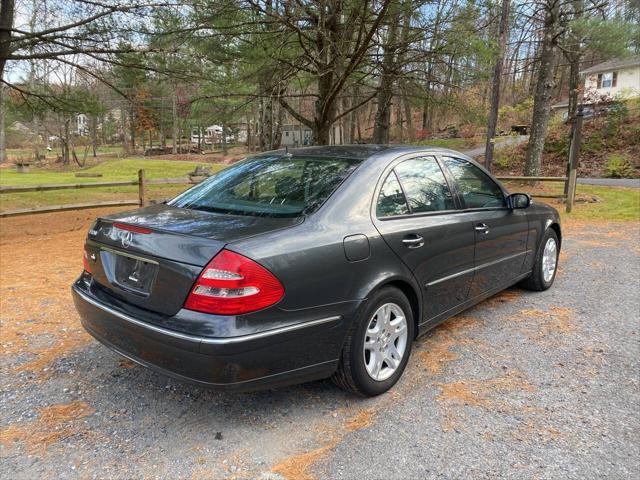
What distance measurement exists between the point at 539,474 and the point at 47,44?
9.22m

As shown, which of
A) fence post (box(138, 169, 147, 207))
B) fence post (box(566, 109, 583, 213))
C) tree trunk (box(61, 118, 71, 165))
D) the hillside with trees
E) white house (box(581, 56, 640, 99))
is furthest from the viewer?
white house (box(581, 56, 640, 99))

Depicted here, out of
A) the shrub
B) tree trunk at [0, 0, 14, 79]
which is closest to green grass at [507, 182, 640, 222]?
the shrub

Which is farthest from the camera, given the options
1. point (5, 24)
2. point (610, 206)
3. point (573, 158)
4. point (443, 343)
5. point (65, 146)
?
point (65, 146)

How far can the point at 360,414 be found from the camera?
9.15ft

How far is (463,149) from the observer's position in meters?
33.8

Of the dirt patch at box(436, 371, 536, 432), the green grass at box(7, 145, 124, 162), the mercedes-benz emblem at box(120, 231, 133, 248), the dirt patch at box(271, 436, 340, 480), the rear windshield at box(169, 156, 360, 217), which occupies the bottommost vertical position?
the dirt patch at box(271, 436, 340, 480)

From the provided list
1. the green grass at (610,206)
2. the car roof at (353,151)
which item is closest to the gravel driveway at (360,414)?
the car roof at (353,151)

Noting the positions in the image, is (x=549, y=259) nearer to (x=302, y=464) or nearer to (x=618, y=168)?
(x=302, y=464)

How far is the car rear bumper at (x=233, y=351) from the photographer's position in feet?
7.54

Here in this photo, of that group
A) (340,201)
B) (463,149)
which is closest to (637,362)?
(340,201)

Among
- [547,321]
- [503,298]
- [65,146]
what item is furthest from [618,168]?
[65,146]

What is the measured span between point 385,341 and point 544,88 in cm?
1442

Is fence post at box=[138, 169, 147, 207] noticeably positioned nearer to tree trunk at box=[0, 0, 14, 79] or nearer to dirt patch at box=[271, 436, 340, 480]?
tree trunk at box=[0, 0, 14, 79]

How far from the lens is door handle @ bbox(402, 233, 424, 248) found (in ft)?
10.2
